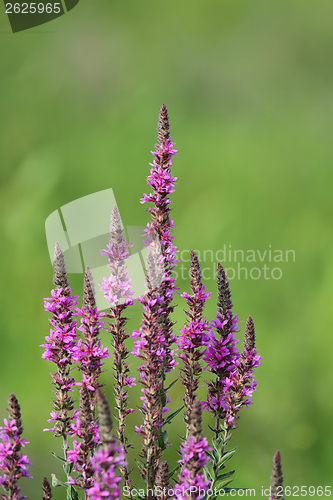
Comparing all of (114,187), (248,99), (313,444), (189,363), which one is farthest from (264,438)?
(248,99)

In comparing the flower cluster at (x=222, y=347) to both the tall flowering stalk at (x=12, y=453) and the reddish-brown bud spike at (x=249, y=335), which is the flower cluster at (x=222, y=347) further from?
the tall flowering stalk at (x=12, y=453)

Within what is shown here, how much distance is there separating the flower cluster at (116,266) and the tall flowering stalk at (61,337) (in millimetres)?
97

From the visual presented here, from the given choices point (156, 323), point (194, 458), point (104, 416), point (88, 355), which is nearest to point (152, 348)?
point (156, 323)

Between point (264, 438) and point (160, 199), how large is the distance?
5.49ft

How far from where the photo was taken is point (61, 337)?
1.13m

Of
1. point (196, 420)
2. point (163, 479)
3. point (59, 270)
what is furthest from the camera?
point (59, 270)

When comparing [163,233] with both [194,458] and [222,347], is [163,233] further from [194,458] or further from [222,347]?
[194,458]

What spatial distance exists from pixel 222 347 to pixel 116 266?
35 cm

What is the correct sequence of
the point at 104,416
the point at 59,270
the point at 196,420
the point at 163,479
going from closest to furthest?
the point at 104,416 < the point at 196,420 < the point at 163,479 < the point at 59,270

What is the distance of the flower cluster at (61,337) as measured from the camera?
113 centimetres

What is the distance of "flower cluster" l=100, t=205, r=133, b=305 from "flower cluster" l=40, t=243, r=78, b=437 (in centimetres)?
10

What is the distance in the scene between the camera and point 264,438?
234 cm

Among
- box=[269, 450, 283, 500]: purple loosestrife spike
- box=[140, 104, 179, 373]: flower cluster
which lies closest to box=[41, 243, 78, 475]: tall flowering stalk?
box=[140, 104, 179, 373]: flower cluster

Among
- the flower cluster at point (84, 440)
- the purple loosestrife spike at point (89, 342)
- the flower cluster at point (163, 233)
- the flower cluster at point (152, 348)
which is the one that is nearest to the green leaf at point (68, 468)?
the flower cluster at point (152, 348)
